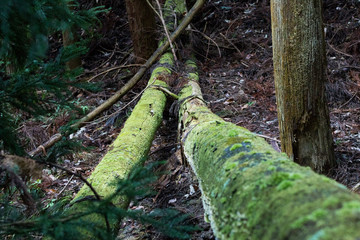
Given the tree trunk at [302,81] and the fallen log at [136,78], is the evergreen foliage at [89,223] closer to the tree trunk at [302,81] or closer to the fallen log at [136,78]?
the tree trunk at [302,81]

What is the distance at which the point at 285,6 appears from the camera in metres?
2.69

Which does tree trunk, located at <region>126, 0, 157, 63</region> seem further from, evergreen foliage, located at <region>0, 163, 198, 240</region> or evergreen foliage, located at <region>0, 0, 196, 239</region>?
evergreen foliage, located at <region>0, 163, 198, 240</region>

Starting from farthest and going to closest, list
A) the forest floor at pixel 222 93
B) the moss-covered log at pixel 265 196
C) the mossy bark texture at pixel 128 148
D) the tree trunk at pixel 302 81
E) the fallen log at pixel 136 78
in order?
the fallen log at pixel 136 78
the forest floor at pixel 222 93
the tree trunk at pixel 302 81
the mossy bark texture at pixel 128 148
the moss-covered log at pixel 265 196

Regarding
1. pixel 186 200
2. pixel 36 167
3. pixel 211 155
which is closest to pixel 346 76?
pixel 186 200

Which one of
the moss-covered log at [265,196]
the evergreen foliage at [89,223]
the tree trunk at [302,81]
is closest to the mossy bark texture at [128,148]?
the evergreen foliage at [89,223]

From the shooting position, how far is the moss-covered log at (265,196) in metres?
0.98

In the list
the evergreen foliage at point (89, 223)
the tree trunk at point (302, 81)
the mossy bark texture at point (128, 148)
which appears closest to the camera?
the evergreen foliage at point (89, 223)

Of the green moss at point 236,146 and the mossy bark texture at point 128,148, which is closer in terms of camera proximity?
the green moss at point 236,146

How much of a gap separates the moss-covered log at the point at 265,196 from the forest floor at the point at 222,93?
3.17 ft

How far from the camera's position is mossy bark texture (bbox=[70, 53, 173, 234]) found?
2270mm

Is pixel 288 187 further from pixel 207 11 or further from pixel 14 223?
pixel 207 11

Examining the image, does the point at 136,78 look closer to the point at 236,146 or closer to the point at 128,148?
the point at 128,148

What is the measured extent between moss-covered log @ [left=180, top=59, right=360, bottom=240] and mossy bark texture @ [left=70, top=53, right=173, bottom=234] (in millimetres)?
466

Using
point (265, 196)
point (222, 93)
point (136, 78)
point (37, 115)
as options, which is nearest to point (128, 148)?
point (37, 115)
